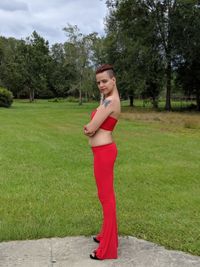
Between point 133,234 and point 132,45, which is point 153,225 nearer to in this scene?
point 133,234

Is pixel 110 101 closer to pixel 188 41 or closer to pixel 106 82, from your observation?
pixel 106 82

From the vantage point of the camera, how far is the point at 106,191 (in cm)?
373

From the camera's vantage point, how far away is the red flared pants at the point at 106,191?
12.0 feet

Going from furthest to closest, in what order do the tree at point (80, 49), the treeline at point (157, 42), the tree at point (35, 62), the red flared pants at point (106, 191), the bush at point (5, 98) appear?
1. the tree at point (35, 62)
2. the tree at point (80, 49)
3. the bush at point (5, 98)
4. the treeline at point (157, 42)
5. the red flared pants at point (106, 191)

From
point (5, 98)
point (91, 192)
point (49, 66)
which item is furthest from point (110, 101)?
point (49, 66)

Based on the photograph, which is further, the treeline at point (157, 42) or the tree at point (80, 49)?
the tree at point (80, 49)

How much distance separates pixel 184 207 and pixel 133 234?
1.32 metres

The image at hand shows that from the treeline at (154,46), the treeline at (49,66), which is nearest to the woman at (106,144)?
the treeline at (154,46)

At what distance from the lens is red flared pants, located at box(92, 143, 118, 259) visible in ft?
12.0

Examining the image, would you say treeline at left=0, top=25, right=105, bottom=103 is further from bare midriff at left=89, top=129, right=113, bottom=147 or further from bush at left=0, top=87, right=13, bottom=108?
bare midriff at left=89, top=129, right=113, bottom=147

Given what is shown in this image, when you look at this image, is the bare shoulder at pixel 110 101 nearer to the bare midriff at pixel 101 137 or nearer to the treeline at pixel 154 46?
the bare midriff at pixel 101 137

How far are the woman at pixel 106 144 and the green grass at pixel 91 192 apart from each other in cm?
71

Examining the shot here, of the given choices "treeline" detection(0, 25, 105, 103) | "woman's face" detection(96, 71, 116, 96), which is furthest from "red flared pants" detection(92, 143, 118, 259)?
"treeline" detection(0, 25, 105, 103)

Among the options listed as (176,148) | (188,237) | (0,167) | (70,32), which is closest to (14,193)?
(0,167)
